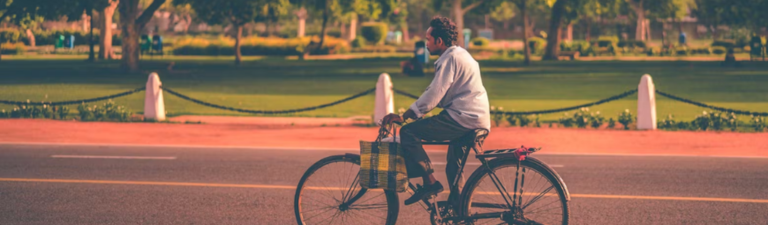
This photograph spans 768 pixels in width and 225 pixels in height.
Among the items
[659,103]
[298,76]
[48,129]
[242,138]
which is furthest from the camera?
[298,76]

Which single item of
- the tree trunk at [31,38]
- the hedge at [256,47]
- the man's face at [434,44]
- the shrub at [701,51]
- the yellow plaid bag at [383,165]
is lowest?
the yellow plaid bag at [383,165]

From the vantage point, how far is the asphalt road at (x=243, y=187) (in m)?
8.45

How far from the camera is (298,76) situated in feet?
121

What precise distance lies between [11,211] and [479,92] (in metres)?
4.47

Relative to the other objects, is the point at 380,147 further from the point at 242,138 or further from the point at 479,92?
the point at 242,138

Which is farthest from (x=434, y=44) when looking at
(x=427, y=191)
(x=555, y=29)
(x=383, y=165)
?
(x=555, y=29)

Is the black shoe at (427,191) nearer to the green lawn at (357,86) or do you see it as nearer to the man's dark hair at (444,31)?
the man's dark hair at (444,31)

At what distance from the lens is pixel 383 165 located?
21.5 feet

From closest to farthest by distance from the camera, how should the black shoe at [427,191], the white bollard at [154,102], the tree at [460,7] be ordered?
the black shoe at [427,191] < the white bollard at [154,102] < the tree at [460,7]

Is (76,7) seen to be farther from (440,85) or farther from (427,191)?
(440,85)

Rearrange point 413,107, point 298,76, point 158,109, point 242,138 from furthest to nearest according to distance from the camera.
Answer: point 298,76 → point 158,109 → point 242,138 → point 413,107

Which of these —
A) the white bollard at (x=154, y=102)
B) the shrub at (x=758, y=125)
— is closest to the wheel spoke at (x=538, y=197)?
the shrub at (x=758, y=125)

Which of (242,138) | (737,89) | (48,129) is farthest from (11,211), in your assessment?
(737,89)

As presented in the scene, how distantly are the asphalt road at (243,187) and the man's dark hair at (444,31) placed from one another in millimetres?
2236
